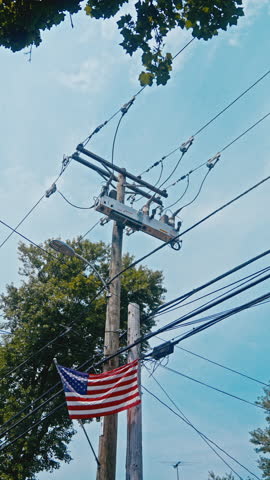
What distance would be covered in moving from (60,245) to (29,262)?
14532 mm

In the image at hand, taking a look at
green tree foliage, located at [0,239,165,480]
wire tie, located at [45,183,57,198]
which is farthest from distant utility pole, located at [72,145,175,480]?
green tree foliage, located at [0,239,165,480]

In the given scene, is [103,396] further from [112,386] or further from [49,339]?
[49,339]

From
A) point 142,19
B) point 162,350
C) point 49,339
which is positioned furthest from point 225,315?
point 49,339

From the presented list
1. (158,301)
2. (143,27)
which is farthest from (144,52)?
(158,301)

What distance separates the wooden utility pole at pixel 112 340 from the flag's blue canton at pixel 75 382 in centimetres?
49

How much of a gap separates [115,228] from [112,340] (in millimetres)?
2791

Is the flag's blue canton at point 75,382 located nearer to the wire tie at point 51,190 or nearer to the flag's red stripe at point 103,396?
the flag's red stripe at point 103,396

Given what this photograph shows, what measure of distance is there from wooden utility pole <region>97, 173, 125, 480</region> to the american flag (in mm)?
247

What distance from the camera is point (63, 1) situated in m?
4.20

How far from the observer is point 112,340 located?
715 cm

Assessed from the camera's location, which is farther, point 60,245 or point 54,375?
point 54,375

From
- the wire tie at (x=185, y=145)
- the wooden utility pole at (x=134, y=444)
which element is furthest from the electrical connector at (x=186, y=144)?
the wooden utility pole at (x=134, y=444)

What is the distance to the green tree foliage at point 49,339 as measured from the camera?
1748 cm

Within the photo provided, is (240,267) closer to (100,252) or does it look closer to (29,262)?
(100,252)
